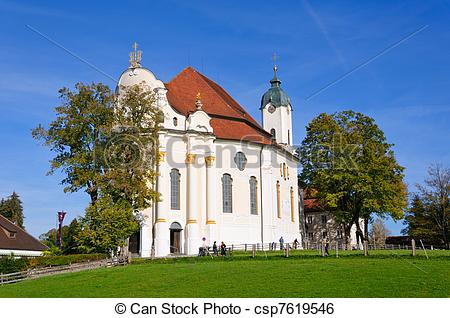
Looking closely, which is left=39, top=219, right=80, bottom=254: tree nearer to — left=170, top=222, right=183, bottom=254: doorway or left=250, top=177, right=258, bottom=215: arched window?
left=170, top=222, right=183, bottom=254: doorway

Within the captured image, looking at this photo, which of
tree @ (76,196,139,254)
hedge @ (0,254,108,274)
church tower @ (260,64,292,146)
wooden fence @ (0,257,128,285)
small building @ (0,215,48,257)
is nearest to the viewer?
wooden fence @ (0,257,128,285)

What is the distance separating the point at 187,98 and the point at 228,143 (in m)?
6.44

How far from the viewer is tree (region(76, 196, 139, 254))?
119 ft

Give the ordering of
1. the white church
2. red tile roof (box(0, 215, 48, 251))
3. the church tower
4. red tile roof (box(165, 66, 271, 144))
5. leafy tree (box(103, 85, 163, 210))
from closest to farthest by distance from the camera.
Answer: leafy tree (box(103, 85, 163, 210)), the white church, red tile roof (box(165, 66, 271, 144)), red tile roof (box(0, 215, 48, 251)), the church tower

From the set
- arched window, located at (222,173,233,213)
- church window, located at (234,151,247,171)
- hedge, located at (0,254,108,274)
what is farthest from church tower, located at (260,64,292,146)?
hedge, located at (0,254,108,274)

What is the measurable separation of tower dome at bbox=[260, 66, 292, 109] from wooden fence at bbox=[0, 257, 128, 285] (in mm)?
33372

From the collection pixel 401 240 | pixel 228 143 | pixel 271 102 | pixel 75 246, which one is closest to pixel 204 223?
pixel 228 143

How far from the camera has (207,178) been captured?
47094mm

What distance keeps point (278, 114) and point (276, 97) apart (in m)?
2.24

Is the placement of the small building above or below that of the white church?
below

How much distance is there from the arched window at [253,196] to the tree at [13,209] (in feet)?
152

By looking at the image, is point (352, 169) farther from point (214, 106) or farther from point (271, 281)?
point (271, 281)
